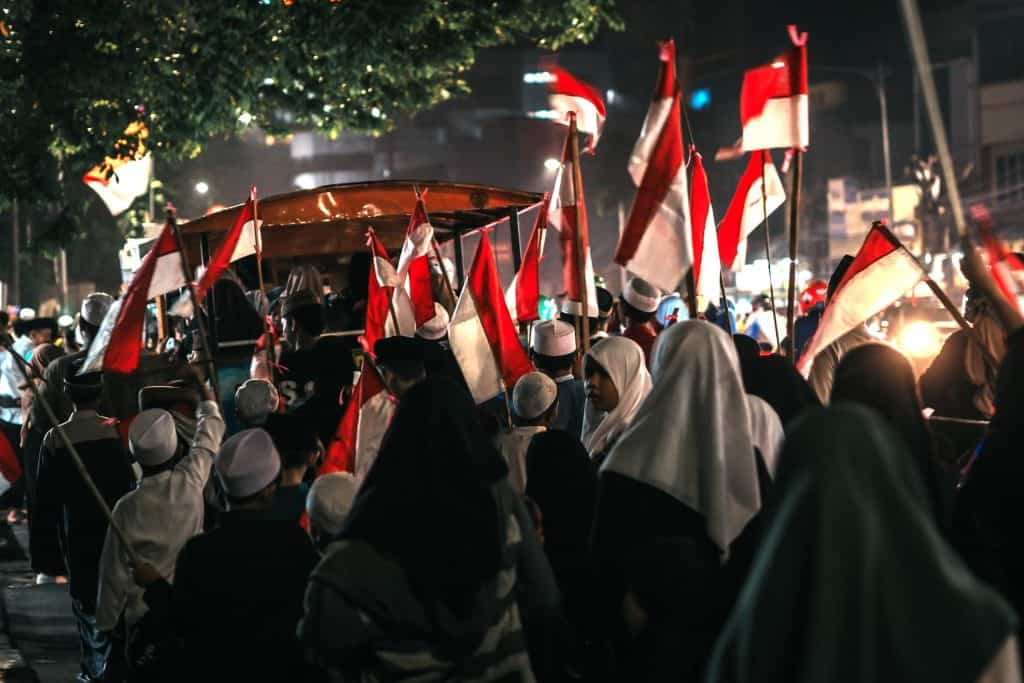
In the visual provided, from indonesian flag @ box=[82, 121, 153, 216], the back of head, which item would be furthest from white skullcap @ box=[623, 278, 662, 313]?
the back of head

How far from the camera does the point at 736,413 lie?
13.5 feet

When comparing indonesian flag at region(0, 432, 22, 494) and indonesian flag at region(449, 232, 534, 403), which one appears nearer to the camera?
indonesian flag at region(449, 232, 534, 403)

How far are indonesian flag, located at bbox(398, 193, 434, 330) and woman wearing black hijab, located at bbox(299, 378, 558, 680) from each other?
505 cm

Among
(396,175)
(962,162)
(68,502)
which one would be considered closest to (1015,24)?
(962,162)

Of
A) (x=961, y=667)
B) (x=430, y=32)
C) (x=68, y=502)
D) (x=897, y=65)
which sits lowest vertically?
(x=68, y=502)

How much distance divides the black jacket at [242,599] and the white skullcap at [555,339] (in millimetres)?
3462

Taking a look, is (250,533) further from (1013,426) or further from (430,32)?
(430,32)

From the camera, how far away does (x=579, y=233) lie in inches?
305

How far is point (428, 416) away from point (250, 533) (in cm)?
97

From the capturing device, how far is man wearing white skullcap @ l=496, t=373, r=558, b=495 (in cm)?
611

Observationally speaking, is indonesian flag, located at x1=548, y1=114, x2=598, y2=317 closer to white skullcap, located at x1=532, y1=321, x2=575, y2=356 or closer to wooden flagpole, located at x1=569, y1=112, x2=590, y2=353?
wooden flagpole, located at x1=569, y1=112, x2=590, y2=353

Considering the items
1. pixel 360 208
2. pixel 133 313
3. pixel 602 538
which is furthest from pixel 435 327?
pixel 602 538

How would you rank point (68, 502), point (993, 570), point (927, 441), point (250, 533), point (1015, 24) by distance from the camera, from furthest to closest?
point (1015, 24) → point (68, 502) → point (250, 533) → point (927, 441) → point (993, 570)

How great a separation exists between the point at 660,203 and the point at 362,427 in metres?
2.07
